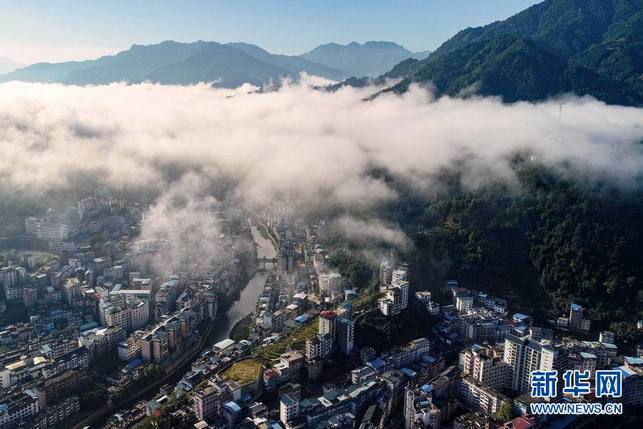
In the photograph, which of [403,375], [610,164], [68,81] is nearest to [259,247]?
[403,375]

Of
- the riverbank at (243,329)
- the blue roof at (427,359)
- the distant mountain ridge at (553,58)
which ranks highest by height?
the distant mountain ridge at (553,58)

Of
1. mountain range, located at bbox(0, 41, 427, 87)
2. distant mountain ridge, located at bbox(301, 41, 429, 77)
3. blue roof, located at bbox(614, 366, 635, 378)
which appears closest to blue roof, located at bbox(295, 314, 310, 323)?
blue roof, located at bbox(614, 366, 635, 378)

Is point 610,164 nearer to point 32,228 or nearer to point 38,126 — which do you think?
point 32,228

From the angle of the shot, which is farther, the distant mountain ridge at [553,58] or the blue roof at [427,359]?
the distant mountain ridge at [553,58]

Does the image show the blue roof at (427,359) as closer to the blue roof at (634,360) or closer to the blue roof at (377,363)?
the blue roof at (377,363)

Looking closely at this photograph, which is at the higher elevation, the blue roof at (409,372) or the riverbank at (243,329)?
the blue roof at (409,372)

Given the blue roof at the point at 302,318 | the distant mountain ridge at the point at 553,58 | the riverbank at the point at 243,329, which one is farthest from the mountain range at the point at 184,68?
the blue roof at the point at 302,318
